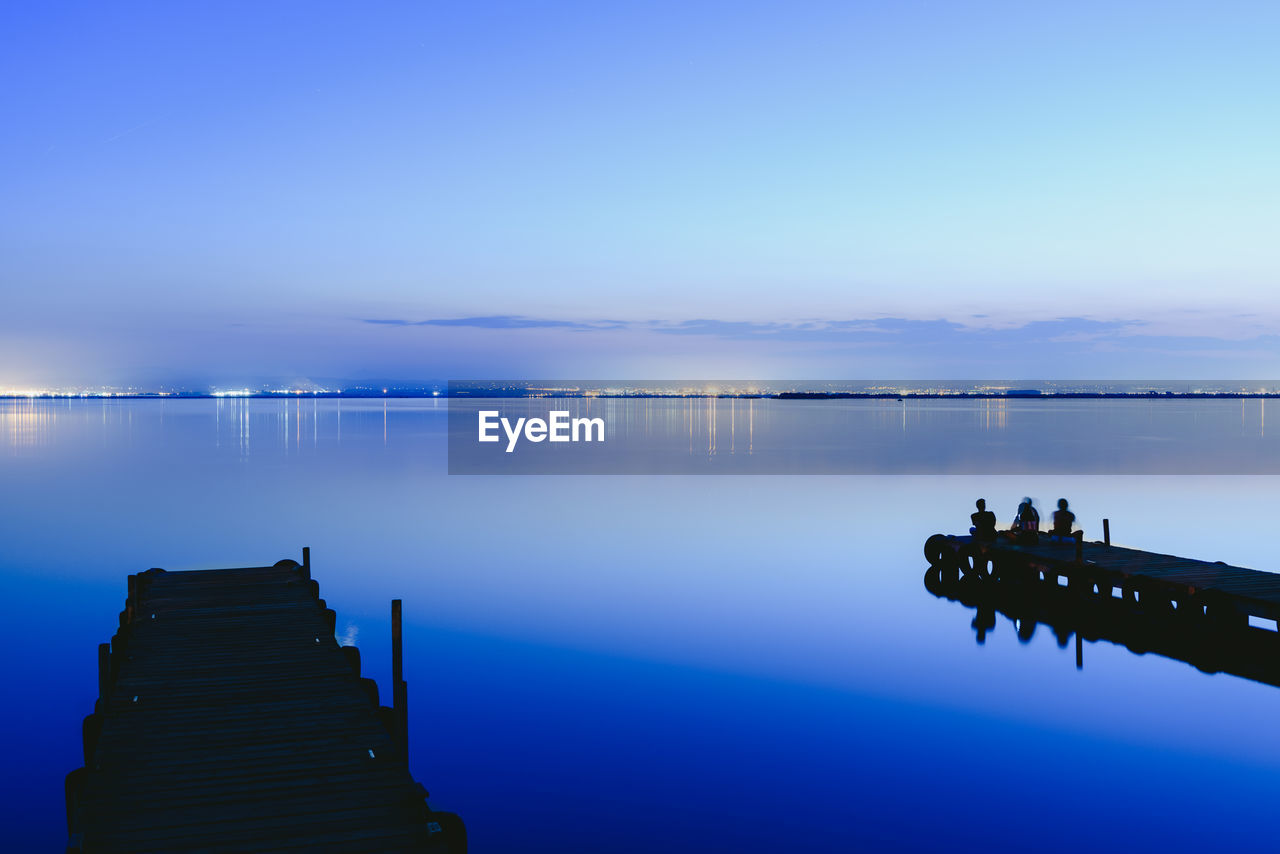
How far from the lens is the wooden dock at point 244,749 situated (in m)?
9.17

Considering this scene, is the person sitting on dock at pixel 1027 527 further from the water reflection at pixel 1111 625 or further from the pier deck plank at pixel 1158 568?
the water reflection at pixel 1111 625

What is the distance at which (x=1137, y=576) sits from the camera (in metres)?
22.0

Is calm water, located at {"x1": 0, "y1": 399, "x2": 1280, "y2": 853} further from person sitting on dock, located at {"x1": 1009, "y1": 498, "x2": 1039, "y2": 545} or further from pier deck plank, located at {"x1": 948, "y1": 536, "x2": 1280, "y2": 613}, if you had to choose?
person sitting on dock, located at {"x1": 1009, "y1": 498, "x2": 1039, "y2": 545}

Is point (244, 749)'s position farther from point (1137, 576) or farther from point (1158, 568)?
point (1158, 568)

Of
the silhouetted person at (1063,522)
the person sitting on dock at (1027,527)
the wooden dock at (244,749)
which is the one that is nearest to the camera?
the wooden dock at (244,749)

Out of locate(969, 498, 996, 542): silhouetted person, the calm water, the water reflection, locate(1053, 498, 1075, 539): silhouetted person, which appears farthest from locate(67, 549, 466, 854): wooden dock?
locate(1053, 498, 1075, 539): silhouetted person

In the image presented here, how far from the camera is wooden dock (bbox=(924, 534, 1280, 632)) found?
20.1 metres

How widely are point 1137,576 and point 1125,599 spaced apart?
2.78ft

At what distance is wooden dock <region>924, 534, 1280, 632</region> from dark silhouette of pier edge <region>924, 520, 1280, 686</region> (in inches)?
0.9

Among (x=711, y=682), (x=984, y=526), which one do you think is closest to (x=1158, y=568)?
(x=984, y=526)

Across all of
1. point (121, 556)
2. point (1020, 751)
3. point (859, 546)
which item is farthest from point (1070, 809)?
point (121, 556)

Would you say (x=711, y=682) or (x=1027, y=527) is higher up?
(x=1027, y=527)

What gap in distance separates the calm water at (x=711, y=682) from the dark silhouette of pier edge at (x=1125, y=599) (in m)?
0.88

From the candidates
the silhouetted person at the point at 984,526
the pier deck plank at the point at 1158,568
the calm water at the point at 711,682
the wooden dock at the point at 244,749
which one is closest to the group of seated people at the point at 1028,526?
the silhouetted person at the point at 984,526
